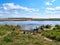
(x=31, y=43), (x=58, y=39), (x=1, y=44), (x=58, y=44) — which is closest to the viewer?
(x=1, y=44)

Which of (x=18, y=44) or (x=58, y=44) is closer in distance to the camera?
(x=18, y=44)

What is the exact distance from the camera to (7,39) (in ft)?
53.5

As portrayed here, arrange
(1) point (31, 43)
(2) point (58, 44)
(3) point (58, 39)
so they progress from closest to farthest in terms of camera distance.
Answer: (1) point (31, 43)
(2) point (58, 44)
(3) point (58, 39)

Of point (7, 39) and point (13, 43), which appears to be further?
point (7, 39)

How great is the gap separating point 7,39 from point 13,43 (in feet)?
4.54

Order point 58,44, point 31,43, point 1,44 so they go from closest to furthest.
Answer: point 1,44
point 31,43
point 58,44

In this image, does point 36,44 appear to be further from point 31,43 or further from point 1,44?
point 1,44

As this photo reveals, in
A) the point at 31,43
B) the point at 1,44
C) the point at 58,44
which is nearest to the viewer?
the point at 1,44

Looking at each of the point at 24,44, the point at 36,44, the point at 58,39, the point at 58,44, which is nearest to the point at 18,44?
the point at 24,44

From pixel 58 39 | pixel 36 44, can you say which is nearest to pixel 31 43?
pixel 36 44

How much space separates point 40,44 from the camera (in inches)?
597

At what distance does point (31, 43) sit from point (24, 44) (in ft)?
3.13

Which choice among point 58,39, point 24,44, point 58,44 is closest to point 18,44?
point 24,44

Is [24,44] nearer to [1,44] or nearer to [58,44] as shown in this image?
[1,44]
